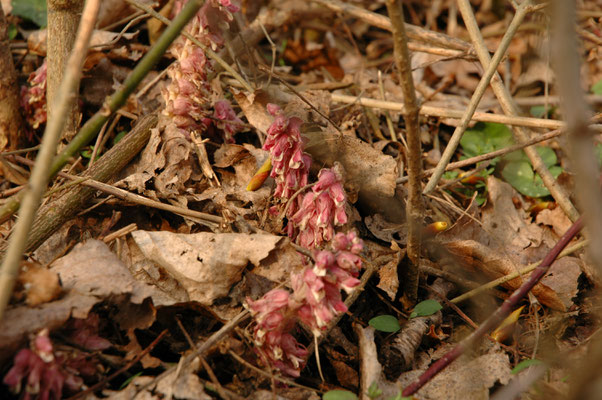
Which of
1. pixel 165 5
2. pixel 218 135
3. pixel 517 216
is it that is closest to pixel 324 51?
pixel 165 5

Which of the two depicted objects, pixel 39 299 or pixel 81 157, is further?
pixel 81 157

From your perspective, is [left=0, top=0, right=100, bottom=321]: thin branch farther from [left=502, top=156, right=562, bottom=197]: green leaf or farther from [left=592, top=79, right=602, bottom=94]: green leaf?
[left=592, top=79, right=602, bottom=94]: green leaf

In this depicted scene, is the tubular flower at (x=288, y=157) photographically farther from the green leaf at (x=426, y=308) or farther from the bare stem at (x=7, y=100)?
the bare stem at (x=7, y=100)

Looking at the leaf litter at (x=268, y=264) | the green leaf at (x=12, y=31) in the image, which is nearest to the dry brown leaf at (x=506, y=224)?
the leaf litter at (x=268, y=264)

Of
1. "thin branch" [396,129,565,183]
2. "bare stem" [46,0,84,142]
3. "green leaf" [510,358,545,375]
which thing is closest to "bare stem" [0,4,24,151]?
"bare stem" [46,0,84,142]

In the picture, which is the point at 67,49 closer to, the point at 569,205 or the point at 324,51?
the point at 324,51

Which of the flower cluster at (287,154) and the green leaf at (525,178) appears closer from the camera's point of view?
the flower cluster at (287,154)

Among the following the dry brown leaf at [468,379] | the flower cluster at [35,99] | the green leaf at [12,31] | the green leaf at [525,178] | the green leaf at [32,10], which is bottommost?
the dry brown leaf at [468,379]
